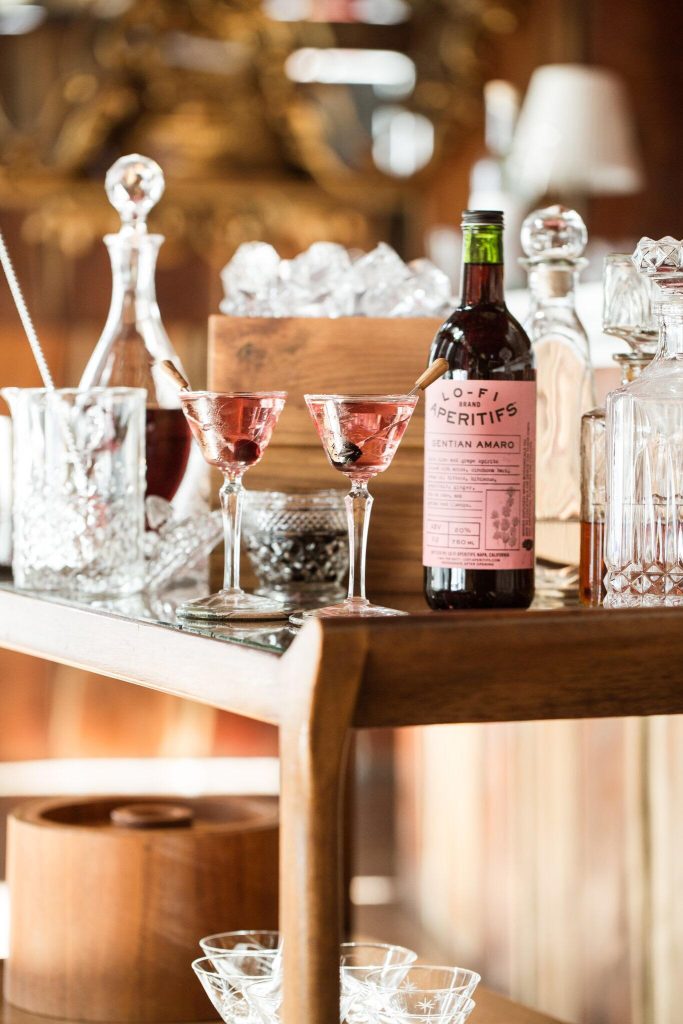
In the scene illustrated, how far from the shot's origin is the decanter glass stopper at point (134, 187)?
1188 mm

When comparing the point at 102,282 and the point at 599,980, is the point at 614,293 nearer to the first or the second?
the point at 599,980

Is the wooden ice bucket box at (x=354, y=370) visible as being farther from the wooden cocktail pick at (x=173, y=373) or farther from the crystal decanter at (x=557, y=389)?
the wooden cocktail pick at (x=173, y=373)

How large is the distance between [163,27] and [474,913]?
6.52 ft

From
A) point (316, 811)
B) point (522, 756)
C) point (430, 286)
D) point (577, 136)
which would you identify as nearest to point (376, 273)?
point (430, 286)

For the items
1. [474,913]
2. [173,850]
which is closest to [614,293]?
[173,850]

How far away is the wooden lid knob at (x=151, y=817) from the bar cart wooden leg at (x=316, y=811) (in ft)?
1.87

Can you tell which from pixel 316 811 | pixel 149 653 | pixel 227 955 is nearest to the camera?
pixel 316 811

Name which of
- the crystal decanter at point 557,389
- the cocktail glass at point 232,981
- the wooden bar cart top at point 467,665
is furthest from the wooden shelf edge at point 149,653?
the crystal decanter at point 557,389

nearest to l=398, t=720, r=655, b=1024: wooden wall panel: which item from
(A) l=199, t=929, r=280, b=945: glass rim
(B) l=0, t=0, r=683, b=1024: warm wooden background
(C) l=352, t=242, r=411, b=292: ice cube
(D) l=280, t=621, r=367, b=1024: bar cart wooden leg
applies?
(B) l=0, t=0, r=683, b=1024: warm wooden background

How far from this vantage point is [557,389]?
106 cm

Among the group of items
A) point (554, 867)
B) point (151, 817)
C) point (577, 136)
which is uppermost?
point (577, 136)

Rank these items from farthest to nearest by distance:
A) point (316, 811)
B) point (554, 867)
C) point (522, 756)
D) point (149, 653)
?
1. point (522, 756)
2. point (554, 867)
3. point (149, 653)
4. point (316, 811)

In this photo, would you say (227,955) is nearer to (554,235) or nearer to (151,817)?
(151,817)

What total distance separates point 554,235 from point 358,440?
0.29 meters
